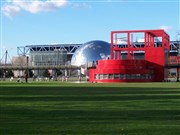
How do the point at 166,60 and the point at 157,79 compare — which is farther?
the point at 166,60

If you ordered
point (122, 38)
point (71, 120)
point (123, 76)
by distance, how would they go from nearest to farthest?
point (71, 120), point (123, 76), point (122, 38)

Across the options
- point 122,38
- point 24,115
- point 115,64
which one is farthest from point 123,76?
point 24,115

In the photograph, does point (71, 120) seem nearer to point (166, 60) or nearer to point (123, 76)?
point (123, 76)

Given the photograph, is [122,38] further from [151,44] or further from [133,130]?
[133,130]

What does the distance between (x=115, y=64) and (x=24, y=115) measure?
10227 cm

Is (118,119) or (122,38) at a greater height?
(122,38)

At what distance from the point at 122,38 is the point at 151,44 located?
15093 millimetres

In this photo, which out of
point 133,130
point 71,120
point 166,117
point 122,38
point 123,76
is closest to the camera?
point 133,130

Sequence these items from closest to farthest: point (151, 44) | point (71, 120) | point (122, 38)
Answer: point (71, 120) < point (151, 44) < point (122, 38)

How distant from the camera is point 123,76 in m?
119

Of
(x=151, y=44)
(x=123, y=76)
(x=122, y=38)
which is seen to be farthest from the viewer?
(x=122, y=38)

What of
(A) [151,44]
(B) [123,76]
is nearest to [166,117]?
(B) [123,76]

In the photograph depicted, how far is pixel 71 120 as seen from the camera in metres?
16.2

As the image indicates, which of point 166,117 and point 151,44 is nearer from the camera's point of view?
point 166,117
